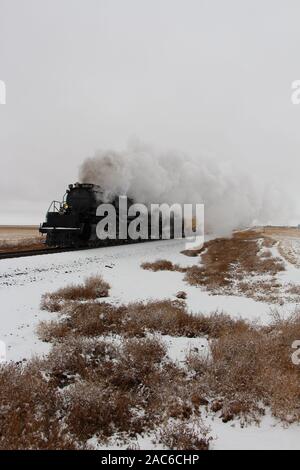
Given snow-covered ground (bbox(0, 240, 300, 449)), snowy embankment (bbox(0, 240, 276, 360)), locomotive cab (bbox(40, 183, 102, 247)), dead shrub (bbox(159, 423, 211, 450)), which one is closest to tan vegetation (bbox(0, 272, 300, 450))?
dead shrub (bbox(159, 423, 211, 450))

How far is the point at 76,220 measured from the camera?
76.9 ft

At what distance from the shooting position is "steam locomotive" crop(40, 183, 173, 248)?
23609mm

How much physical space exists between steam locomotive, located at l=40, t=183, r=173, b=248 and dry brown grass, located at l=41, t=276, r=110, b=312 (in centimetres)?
1288

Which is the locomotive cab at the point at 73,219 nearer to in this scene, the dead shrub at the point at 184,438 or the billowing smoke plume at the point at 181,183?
the billowing smoke plume at the point at 181,183

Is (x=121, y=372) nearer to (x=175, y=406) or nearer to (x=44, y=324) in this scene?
(x=175, y=406)

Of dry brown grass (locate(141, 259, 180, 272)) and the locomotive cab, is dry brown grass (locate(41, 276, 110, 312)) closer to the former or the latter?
dry brown grass (locate(141, 259, 180, 272))

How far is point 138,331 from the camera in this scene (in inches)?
282

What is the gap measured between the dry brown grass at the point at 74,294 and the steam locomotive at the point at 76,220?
507 inches

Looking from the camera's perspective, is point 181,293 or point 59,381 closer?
point 59,381

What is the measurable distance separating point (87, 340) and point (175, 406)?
2.41m

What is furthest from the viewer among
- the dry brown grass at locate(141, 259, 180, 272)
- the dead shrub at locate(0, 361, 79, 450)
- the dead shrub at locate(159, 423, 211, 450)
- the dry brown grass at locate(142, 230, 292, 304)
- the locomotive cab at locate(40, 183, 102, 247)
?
the locomotive cab at locate(40, 183, 102, 247)

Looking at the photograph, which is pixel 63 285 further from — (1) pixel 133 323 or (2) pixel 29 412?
(2) pixel 29 412
